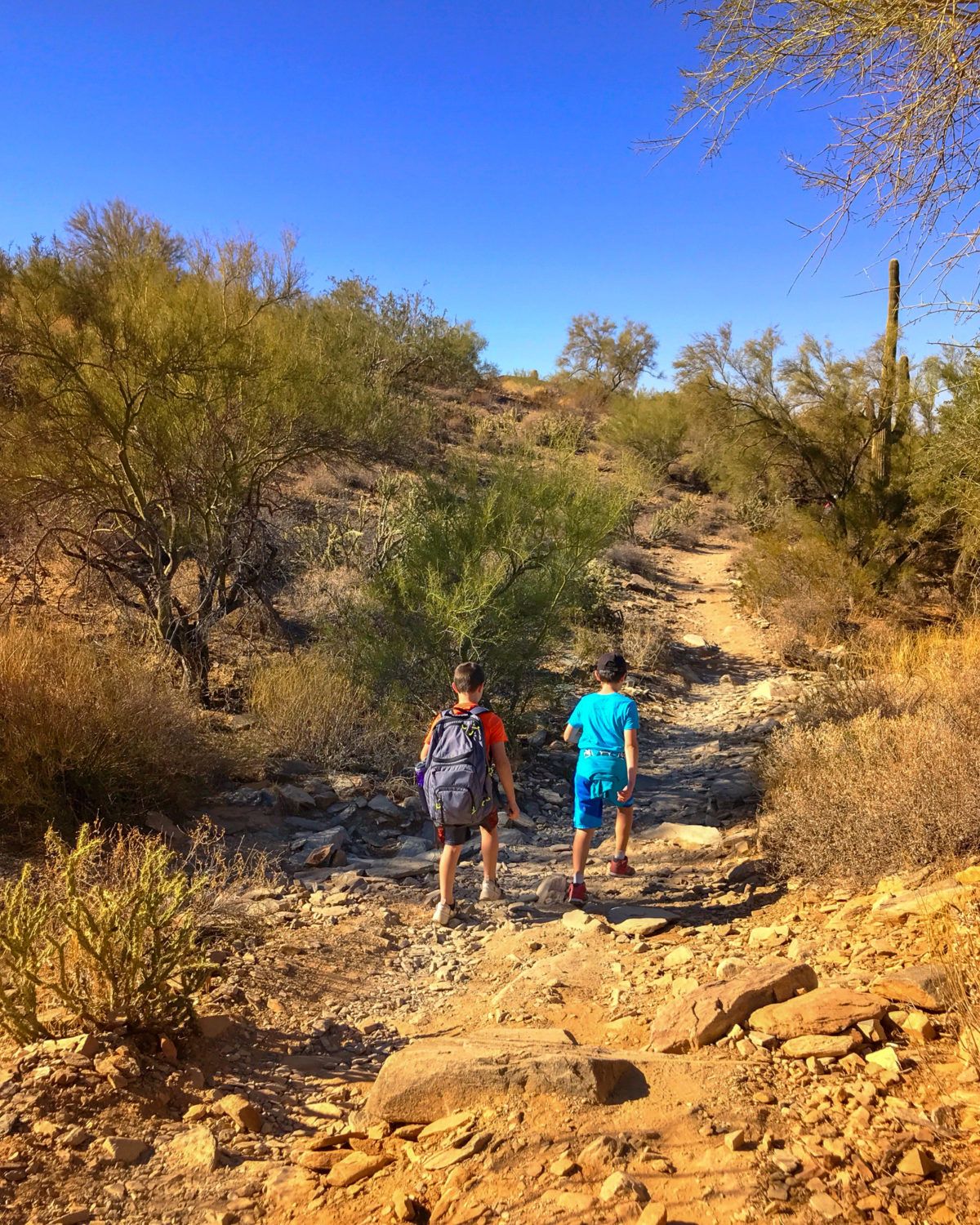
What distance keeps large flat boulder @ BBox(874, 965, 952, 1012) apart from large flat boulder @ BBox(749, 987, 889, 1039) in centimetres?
10

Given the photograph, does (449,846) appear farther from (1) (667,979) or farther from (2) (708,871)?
(2) (708,871)

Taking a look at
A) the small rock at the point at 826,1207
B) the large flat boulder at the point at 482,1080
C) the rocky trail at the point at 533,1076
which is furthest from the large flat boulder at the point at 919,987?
the small rock at the point at 826,1207

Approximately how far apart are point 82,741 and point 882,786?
4995 millimetres

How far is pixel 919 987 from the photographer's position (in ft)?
10.0

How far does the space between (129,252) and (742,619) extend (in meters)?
11.3

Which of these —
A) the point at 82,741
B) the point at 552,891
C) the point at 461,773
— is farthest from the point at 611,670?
the point at 82,741

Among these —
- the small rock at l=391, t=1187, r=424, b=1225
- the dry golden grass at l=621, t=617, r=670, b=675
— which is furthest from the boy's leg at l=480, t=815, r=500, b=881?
the dry golden grass at l=621, t=617, r=670, b=675

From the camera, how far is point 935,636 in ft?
30.3

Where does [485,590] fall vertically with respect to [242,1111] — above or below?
above

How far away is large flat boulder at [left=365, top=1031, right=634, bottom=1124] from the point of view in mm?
2619

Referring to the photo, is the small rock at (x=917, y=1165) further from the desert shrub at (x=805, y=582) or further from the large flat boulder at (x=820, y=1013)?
the desert shrub at (x=805, y=582)

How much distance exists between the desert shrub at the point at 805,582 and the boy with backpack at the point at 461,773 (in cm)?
1003

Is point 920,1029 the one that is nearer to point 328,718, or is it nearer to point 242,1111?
point 242,1111

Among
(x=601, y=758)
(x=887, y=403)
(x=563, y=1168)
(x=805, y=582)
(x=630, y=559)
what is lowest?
(x=563, y=1168)
